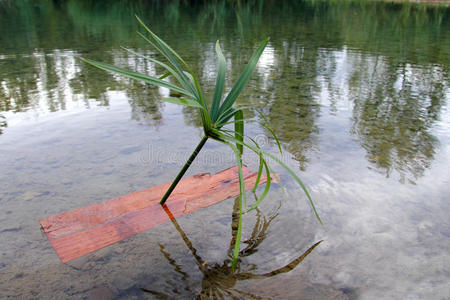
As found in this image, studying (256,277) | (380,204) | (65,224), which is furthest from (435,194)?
(65,224)

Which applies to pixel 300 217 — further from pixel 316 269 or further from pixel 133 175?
pixel 133 175

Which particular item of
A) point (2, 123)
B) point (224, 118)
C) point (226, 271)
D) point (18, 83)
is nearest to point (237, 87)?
point (224, 118)

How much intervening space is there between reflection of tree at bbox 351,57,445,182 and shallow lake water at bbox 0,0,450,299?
0.02 m

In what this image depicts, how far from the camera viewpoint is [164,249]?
1913 millimetres

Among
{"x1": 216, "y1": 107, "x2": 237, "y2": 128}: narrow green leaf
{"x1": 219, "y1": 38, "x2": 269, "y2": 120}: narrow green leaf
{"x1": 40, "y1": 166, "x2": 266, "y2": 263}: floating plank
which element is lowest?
{"x1": 40, "y1": 166, "x2": 266, "y2": 263}: floating plank

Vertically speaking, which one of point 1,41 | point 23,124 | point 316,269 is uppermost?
point 1,41

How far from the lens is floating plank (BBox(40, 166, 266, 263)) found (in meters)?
1.90

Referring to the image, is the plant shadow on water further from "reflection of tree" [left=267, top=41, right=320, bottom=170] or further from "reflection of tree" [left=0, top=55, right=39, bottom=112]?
"reflection of tree" [left=0, top=55, right=39, bottom=112]

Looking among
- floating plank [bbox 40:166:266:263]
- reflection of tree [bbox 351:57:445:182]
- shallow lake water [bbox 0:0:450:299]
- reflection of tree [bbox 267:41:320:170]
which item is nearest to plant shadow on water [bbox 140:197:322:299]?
shallow lake water [bbox 0:0:450:299]

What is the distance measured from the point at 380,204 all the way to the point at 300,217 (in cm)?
58

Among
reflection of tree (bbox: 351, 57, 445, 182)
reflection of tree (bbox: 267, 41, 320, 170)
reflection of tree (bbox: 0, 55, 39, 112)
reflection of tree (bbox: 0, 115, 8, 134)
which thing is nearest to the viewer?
reflection of tree (bbox: 351, 57, 445, 182)

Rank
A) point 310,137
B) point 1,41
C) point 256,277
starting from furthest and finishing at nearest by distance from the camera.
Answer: point 1,41, point 310,137, point 256,277

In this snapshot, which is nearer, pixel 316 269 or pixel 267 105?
pixel 316 269

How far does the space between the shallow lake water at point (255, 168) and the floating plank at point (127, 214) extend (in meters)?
0.05
